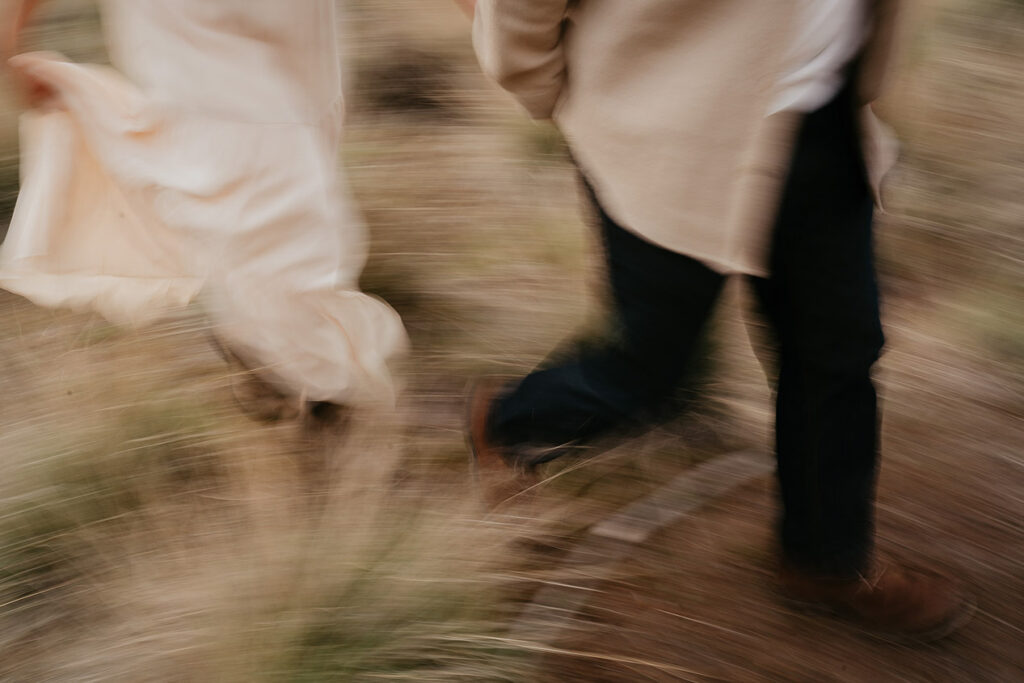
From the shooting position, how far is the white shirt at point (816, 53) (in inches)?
44.2

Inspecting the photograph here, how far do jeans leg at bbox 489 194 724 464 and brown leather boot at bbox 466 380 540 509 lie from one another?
38mm

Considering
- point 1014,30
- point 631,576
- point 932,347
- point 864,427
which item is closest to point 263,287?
point 631,576

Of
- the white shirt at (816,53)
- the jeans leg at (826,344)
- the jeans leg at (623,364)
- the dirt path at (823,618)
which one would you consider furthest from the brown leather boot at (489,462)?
the white shirt at (816,53)

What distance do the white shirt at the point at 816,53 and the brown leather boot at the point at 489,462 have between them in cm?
87

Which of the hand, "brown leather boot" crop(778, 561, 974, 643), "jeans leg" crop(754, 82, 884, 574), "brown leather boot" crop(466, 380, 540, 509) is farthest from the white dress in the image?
"brown leather boot" crop(778, 561, 974, 643)

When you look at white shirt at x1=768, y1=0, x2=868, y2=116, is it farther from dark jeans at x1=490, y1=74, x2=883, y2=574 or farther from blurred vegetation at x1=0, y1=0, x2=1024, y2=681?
blurred vegetation at x1=0, y1=0, x2=1024, y2=681

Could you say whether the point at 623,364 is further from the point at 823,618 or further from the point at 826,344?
the point at 823,618

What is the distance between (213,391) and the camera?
2230 mm

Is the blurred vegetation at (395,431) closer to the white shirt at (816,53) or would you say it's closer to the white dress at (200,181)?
→ the white dress at (200,181)

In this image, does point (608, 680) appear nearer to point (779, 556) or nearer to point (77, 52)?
point (779, 556)

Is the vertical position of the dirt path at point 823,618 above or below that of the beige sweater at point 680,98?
below

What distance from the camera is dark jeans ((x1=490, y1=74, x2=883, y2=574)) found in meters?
1.29

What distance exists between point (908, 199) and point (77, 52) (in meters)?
3.24

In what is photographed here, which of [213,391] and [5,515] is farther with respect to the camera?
[213,391]
